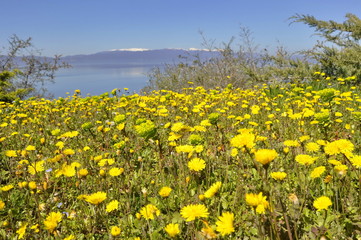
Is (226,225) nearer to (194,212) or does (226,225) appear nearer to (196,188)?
(194,212)

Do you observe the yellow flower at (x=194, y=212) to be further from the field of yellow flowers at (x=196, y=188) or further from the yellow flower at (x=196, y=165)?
the yellow flower at (x=196, y=165)

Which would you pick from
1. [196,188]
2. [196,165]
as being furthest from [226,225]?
[196,188]

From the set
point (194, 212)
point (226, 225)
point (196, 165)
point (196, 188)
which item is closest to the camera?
point (226, 225)

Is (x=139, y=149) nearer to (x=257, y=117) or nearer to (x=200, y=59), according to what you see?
(x=257, y=117)

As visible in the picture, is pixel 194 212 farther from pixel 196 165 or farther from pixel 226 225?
pixel 196 165

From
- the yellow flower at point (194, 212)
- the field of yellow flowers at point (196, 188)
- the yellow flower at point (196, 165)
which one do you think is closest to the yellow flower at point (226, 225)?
the field of yellow flowers at point (196, 188)

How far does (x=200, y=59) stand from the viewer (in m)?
12.3

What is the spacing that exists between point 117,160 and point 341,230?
228 centimetres

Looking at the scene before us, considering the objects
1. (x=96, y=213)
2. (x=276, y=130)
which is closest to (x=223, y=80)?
(x=276, y=130)

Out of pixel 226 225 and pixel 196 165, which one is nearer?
pixel 226 225

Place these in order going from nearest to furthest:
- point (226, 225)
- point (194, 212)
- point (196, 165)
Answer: point (226, 225) → point (194, 212) → point (196, 165)

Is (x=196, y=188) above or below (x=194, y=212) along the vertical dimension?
below

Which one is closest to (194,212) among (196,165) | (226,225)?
(226,225)

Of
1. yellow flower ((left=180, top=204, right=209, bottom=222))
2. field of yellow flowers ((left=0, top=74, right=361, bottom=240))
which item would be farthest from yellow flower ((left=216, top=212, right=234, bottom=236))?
yellow flower ((left=180, top=204, right=209, bottom=222))
